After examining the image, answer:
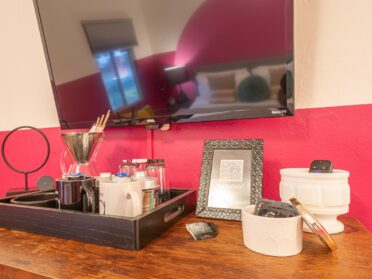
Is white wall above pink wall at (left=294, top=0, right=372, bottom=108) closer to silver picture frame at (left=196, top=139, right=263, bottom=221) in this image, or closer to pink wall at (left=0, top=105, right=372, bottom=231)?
pink wall at (left=0, top=105, right=372, bottom=231)

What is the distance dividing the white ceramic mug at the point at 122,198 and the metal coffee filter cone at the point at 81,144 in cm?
24

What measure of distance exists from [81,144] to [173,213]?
0.39 m

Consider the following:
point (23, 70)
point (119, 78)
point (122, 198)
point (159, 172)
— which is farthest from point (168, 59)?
point (23, 70)

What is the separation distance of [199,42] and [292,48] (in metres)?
0.30

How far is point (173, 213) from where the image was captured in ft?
→ 2.44

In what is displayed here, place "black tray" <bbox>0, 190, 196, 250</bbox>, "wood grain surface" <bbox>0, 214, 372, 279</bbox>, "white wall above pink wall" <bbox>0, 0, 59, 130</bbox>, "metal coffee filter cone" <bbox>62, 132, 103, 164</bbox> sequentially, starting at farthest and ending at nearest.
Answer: "white wall above pink wall" <bbox>0, 0, 59, 130</bbox>, "metal coffee filter cone" <bbox>62, 132, 103, 164</bbox>, "black tray" <bbox>0, 190, 196, 250</bbox>, "wood grain surface" <bbox>0, 214, 372, 279</bbox>

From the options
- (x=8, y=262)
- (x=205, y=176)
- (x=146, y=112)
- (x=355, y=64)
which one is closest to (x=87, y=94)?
(x=146, y=112)

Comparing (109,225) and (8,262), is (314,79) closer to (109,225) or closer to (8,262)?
(109,225)

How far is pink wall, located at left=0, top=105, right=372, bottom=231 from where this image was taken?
30.9 inches

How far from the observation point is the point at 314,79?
836mm

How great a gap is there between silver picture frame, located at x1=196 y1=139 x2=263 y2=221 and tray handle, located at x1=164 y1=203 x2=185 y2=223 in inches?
2.0

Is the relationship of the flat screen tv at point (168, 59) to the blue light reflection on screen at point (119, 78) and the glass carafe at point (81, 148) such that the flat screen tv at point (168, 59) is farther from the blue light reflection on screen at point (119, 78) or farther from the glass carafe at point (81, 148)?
the glass carafe at point (81, 148)

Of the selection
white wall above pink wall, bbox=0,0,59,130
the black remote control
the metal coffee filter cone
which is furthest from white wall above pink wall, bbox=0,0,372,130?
white wall above pink wall, bbox=0,0,59,130

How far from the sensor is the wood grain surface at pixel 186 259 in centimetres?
47
